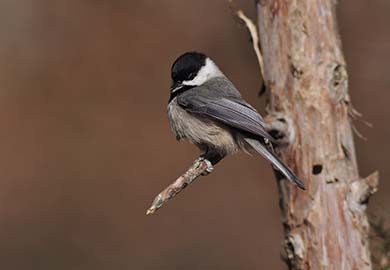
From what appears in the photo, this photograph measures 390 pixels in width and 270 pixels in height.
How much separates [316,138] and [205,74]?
948mm

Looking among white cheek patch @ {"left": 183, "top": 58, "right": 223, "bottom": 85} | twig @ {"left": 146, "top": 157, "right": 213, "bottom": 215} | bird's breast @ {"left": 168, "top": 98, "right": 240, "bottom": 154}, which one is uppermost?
white cheek patch @ {"left": 183, "top": 58, "right": 223, "bottom": 85}

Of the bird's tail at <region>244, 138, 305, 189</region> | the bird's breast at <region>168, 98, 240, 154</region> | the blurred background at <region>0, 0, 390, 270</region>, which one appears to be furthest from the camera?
the blurred background at <region>0, 0, 390, 270</region>

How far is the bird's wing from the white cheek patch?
4.5 inches

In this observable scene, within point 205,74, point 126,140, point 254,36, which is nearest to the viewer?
point 254,36

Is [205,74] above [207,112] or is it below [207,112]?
above

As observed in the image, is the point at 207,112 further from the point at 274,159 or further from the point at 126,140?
the point at 126,140

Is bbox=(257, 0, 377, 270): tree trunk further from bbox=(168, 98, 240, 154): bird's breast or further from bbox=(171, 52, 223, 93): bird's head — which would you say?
bbox=(171, 52, 223, 93): bird's head

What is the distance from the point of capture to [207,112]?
378 cm

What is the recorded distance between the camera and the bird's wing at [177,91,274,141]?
3.54 m

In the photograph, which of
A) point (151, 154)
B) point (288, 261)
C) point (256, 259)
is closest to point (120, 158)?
point (151, 154)

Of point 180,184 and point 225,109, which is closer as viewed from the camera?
point 180,184

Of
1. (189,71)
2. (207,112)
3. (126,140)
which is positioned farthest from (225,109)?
(126,140)

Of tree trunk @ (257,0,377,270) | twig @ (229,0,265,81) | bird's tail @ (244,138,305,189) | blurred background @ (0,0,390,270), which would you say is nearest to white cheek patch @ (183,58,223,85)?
twig @ (229,0,265,81)

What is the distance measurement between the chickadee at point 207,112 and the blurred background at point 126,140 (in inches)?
120
